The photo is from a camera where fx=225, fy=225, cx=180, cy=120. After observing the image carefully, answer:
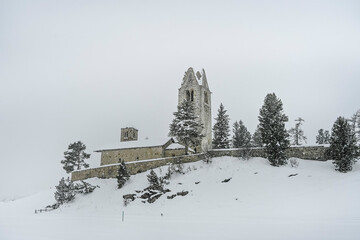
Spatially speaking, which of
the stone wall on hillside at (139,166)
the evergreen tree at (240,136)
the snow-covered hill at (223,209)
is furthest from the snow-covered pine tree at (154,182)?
the evergreen tree at (240,136)

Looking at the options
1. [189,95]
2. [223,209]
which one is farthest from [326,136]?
[223,209]

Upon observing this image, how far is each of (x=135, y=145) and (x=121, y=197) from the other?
16145 mm

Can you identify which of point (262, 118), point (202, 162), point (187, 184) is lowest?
point (187, 184)

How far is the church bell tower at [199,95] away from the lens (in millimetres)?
45562

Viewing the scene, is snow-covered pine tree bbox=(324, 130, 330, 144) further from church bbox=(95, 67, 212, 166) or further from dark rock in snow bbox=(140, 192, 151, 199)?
dark rock in snow bbox=(140, 192, 151, 199)

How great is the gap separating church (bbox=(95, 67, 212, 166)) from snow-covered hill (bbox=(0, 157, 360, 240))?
8.68 metres

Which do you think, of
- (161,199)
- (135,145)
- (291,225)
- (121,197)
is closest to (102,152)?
(135,145)

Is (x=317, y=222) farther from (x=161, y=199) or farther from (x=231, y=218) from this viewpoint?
(x=161, y=199)

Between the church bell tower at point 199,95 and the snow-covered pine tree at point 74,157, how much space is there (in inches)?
838

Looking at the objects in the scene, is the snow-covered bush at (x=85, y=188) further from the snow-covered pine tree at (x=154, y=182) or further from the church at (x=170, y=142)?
the snow-covered pine tree at (x=154, y=182)

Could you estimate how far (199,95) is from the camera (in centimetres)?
4672

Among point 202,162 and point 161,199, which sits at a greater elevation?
point 202,162

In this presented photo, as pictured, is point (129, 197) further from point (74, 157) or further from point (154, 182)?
point (74, 157)

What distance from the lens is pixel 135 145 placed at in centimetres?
3881
